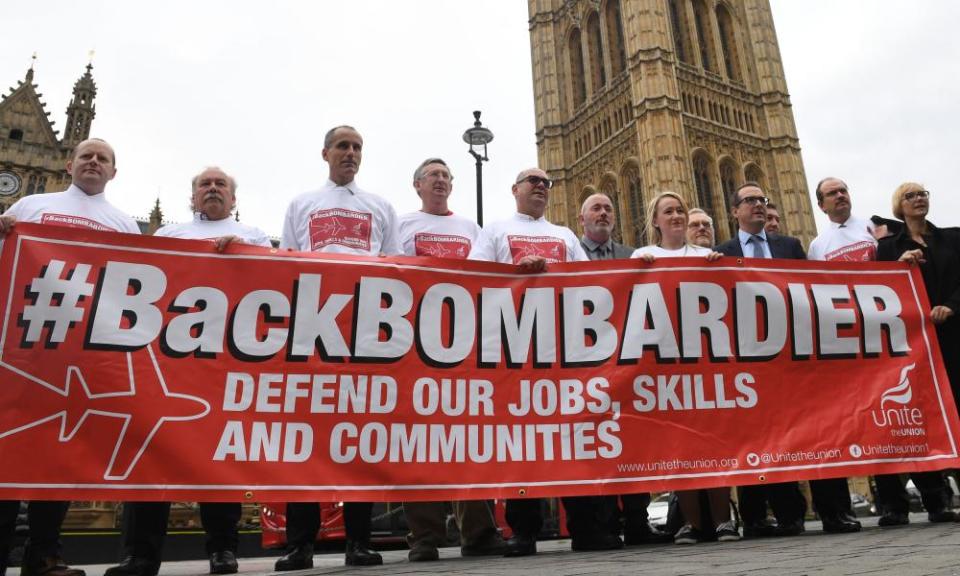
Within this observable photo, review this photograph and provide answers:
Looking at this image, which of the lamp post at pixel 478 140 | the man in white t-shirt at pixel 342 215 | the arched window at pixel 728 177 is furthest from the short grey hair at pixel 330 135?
the arched window at pixel 728 177

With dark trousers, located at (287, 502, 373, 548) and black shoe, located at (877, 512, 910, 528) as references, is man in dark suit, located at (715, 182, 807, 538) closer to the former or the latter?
black shoe, located at (877, 512, 910, 528)

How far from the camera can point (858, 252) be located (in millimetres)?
5145

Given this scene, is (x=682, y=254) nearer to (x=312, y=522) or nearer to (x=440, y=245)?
(x=440, y=245)

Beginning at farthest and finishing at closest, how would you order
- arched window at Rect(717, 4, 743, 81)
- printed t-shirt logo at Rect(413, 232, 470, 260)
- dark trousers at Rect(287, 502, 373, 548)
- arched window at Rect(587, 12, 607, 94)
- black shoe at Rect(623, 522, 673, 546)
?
arched window at Rect(587, 12, 607, 94) < arched window at Rect(717, 4, 743, 81) < printed t-shirt logo at Rect(413, 232, 470, 260) < black shoe at Rect(623, 522, 673, 546) < dark trousers at Rect(287, 502, 373, 548)

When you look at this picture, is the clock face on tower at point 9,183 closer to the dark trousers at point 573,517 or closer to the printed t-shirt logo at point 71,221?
the printed t-shirt logo at point 71,221

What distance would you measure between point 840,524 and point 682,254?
1957 millimetres

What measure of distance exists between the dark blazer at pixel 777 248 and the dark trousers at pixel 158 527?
3804mm

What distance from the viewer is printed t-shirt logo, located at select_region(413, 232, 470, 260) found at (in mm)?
4773

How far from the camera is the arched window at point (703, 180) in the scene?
39.4m

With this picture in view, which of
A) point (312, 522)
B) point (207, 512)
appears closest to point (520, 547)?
point (312, 522)

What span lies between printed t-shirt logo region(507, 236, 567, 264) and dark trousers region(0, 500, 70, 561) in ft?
9.48

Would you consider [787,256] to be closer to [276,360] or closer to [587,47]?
[276,360]

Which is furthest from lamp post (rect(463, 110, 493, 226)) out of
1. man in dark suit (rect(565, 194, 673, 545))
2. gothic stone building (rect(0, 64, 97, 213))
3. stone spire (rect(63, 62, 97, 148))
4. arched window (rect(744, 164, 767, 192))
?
arched window (rect(744, 164, 767, 192))

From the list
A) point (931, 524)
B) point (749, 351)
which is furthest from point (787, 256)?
Result: point (931, 524)
